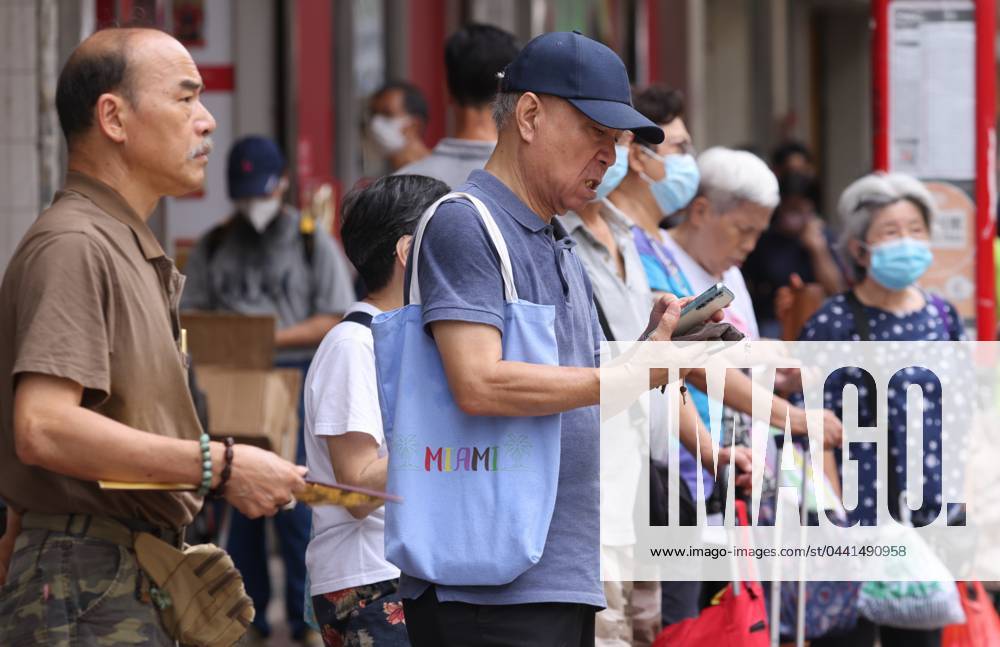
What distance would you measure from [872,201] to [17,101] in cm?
318

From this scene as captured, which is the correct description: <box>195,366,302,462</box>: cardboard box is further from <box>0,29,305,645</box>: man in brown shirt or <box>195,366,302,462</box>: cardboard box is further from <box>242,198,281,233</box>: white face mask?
<box>0,29,305,645</box>: man in brown shirt

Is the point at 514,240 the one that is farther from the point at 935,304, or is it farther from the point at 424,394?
the point at 935,304

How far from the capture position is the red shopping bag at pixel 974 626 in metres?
5.73

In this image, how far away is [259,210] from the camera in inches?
303

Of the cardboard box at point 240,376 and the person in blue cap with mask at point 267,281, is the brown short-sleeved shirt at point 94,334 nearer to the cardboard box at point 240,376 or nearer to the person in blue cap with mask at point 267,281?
the cardboard box at point 240,376

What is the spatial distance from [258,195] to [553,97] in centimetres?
432

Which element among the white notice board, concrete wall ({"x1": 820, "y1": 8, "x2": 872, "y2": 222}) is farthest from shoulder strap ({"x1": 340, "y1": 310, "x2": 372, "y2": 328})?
concrete wall ({"x1": 820, "y1": 8, "x2": 872, "y2": 222})

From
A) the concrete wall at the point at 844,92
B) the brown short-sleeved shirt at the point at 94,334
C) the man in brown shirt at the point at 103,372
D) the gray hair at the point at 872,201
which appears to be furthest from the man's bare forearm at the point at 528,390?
the concrete wall at the point at 844,92

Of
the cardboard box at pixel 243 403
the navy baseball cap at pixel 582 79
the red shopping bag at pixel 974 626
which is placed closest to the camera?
the navy baseball cap at pixel 582 79

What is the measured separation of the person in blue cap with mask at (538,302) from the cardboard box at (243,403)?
3.18m

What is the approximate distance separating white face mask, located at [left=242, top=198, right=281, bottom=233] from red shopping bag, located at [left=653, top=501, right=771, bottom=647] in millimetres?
3602

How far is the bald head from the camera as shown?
3.62 m

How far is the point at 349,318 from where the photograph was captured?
4.19 m

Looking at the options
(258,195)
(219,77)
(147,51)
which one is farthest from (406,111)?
(147,51)
